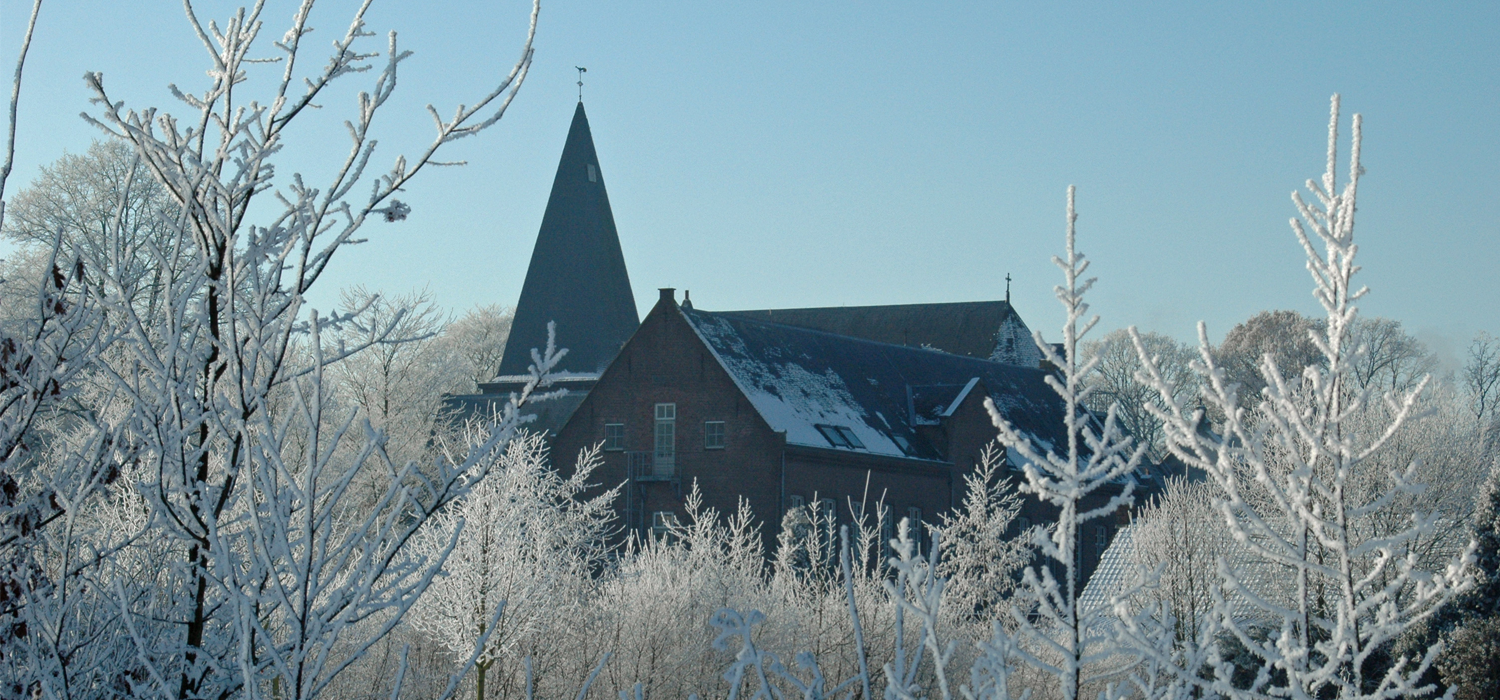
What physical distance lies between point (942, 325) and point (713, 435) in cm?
2704

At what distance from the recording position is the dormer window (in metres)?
31.8

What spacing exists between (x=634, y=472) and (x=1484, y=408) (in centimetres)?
3110

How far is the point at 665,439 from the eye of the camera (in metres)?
32.0

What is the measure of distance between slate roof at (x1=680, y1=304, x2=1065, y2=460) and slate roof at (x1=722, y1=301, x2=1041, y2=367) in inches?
485

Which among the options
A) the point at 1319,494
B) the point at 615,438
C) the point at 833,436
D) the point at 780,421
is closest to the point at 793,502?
the point at 780,421

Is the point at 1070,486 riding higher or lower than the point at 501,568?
higher

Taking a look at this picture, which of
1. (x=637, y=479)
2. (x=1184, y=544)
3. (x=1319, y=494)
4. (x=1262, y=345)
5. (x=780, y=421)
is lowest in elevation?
(x=1184, y=544)

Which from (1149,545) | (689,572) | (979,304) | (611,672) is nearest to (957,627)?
(689,572)

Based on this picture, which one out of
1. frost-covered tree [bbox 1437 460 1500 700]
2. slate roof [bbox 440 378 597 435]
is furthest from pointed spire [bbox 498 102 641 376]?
frost-covered tree [bbox 1437 460 1500 700]

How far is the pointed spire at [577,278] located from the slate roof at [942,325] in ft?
23.3

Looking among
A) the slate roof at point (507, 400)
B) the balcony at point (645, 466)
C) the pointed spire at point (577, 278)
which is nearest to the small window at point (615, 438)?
the balcony at point (645, 466)

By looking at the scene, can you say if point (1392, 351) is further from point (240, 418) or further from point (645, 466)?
point (240, 418)

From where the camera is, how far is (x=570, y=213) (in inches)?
1976

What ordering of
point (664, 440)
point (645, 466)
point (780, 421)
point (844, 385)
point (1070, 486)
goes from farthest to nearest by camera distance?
1. point (844, 385)
2. point (645, 466)
3. point (664, 440)
4. point (780, 421)
5. point (1070, 486)
